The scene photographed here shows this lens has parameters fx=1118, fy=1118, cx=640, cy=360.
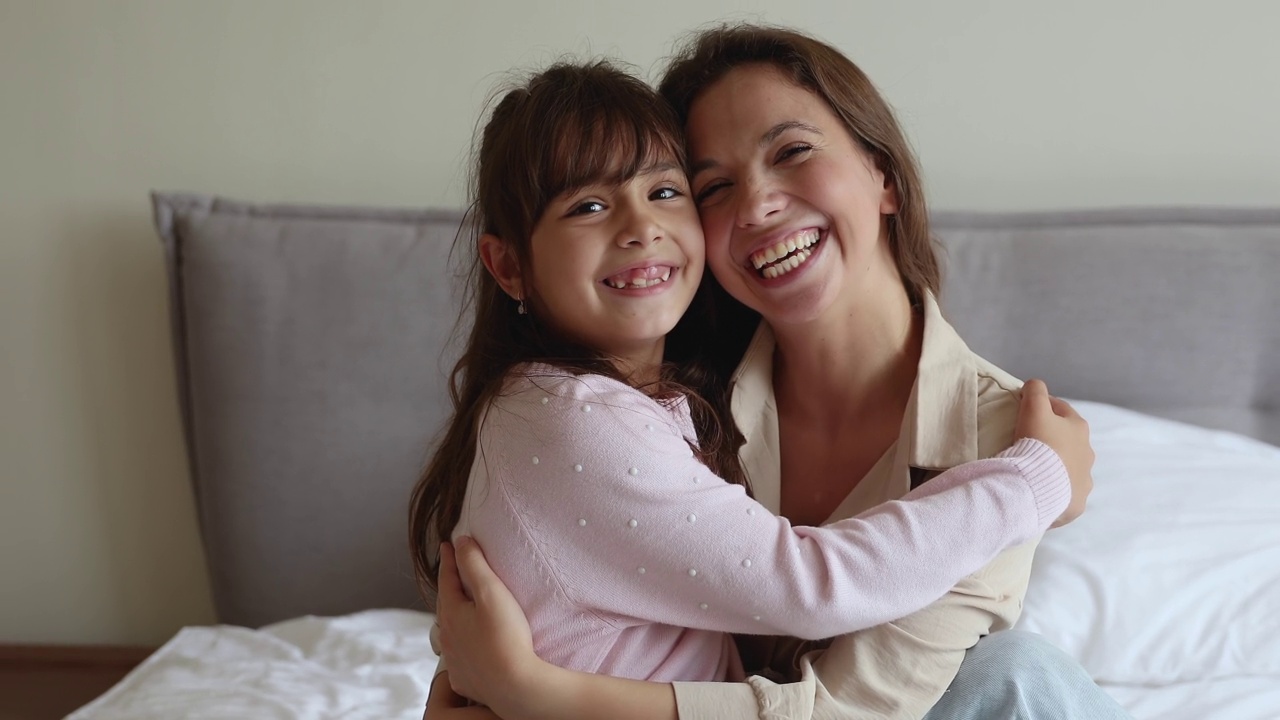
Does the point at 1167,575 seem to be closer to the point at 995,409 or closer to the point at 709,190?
the point at 995,409

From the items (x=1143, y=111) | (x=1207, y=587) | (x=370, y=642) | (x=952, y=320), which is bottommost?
(x=370, y=642)

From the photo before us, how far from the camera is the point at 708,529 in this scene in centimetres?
103

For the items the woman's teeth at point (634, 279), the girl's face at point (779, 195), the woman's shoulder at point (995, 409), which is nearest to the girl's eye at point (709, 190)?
the girl's face at point (779, 195)

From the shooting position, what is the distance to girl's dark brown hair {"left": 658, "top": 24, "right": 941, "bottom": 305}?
4.24 ft

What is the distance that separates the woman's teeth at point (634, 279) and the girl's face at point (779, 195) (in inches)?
4.4

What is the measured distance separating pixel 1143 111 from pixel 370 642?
5.51 ft

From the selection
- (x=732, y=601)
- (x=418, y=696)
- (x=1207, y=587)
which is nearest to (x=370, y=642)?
(x=418, y=696)

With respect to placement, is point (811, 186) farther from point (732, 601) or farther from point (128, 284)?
point (128, 284)

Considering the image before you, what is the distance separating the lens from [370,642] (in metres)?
1.85

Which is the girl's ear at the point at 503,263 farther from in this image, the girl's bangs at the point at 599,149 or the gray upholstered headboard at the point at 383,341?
the gray upholstered headboard at the point at 383,341

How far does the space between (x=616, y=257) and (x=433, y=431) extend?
99 cm

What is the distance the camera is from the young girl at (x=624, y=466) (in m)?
1.02

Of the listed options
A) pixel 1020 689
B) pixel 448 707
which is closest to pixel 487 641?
pixel 448 707

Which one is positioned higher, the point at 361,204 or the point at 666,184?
the point at 666,184
